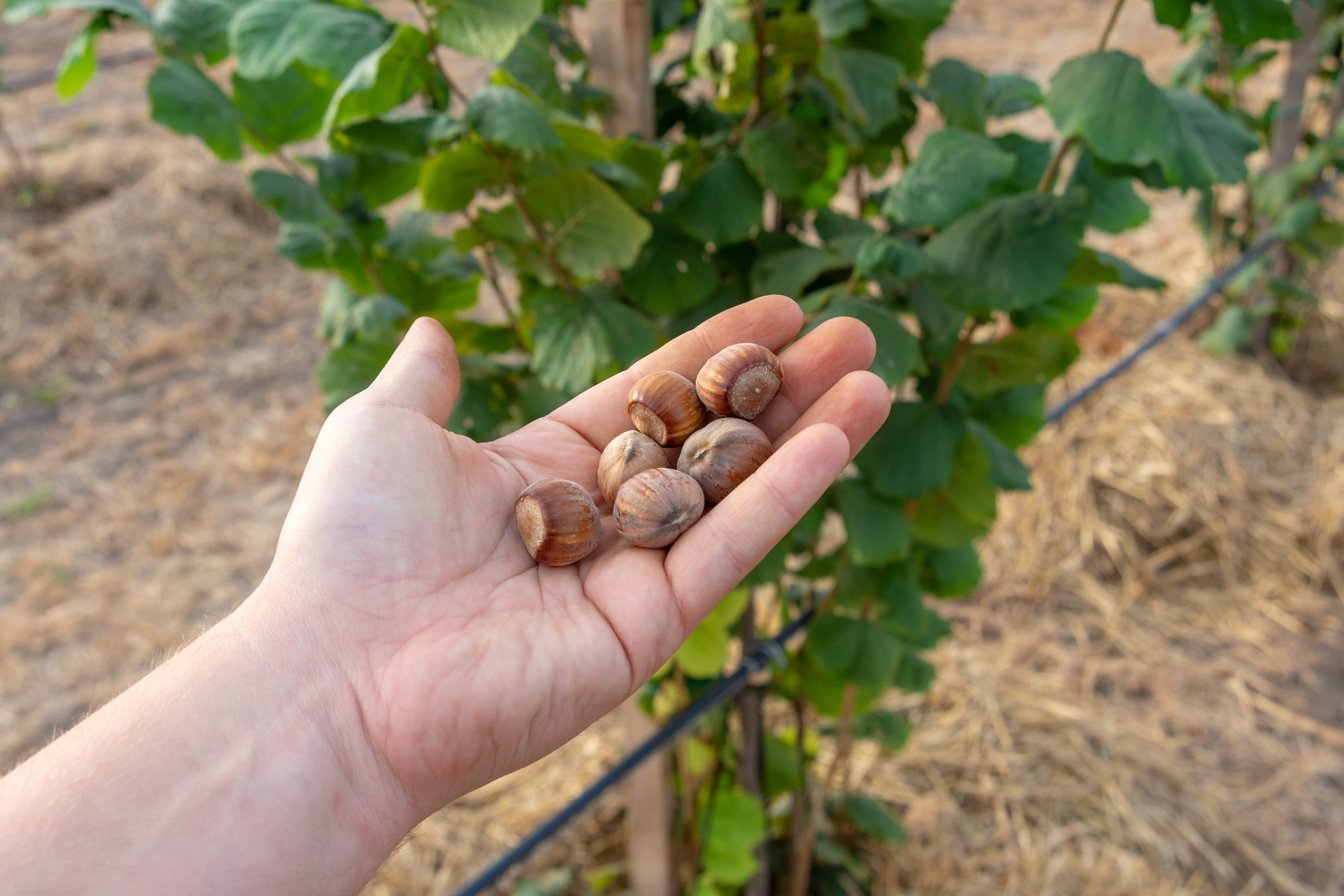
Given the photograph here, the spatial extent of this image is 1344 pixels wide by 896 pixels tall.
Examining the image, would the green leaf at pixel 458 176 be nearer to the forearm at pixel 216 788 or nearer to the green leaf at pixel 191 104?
the green leaf at pixel 191 104

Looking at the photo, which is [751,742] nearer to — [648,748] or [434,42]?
[648,748]

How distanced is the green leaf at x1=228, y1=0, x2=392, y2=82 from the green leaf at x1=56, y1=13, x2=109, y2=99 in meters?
0.31

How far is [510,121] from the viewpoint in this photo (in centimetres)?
114

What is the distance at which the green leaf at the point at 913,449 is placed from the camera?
1.54m

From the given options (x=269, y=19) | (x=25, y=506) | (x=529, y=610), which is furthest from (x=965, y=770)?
(x=25, y=506)

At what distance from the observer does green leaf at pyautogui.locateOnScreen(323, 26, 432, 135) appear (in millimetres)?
1187

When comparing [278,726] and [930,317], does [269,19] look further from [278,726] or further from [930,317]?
[930,317]

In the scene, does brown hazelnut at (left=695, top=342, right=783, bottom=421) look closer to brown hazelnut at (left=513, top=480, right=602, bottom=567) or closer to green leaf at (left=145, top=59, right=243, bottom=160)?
brown hazelnut at (left=513, top=480, right=602, bottom=567)

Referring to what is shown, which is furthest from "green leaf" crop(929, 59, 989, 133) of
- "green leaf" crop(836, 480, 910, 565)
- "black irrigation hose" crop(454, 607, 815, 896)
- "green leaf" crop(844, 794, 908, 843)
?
"green leaf" crop(844, 794, 908, 843)

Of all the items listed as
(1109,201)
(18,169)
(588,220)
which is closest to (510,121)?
(588,220)

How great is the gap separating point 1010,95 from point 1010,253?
54cm

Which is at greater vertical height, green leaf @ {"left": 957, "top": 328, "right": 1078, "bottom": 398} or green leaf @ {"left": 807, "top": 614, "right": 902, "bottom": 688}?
green leaf @ {"left": 957, "top": 328, "right": 1078, "bottom": 398}

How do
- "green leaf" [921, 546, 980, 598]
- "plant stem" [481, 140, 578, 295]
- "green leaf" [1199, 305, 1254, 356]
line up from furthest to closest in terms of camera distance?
"green leaf" [1199, 305, 1254, 356]
"green leaf" [921, 546, 980, 598]
"plant stem" [481, 140, 578, 295]

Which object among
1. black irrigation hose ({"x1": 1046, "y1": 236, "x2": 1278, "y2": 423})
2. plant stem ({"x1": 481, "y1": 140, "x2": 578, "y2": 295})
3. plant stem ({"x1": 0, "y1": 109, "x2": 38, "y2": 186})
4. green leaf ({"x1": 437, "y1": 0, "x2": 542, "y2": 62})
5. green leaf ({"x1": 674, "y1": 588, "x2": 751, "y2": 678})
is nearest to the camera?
green leaf ({"x1": 437, "y1": 0, "x2": 542, "y2": 62})
